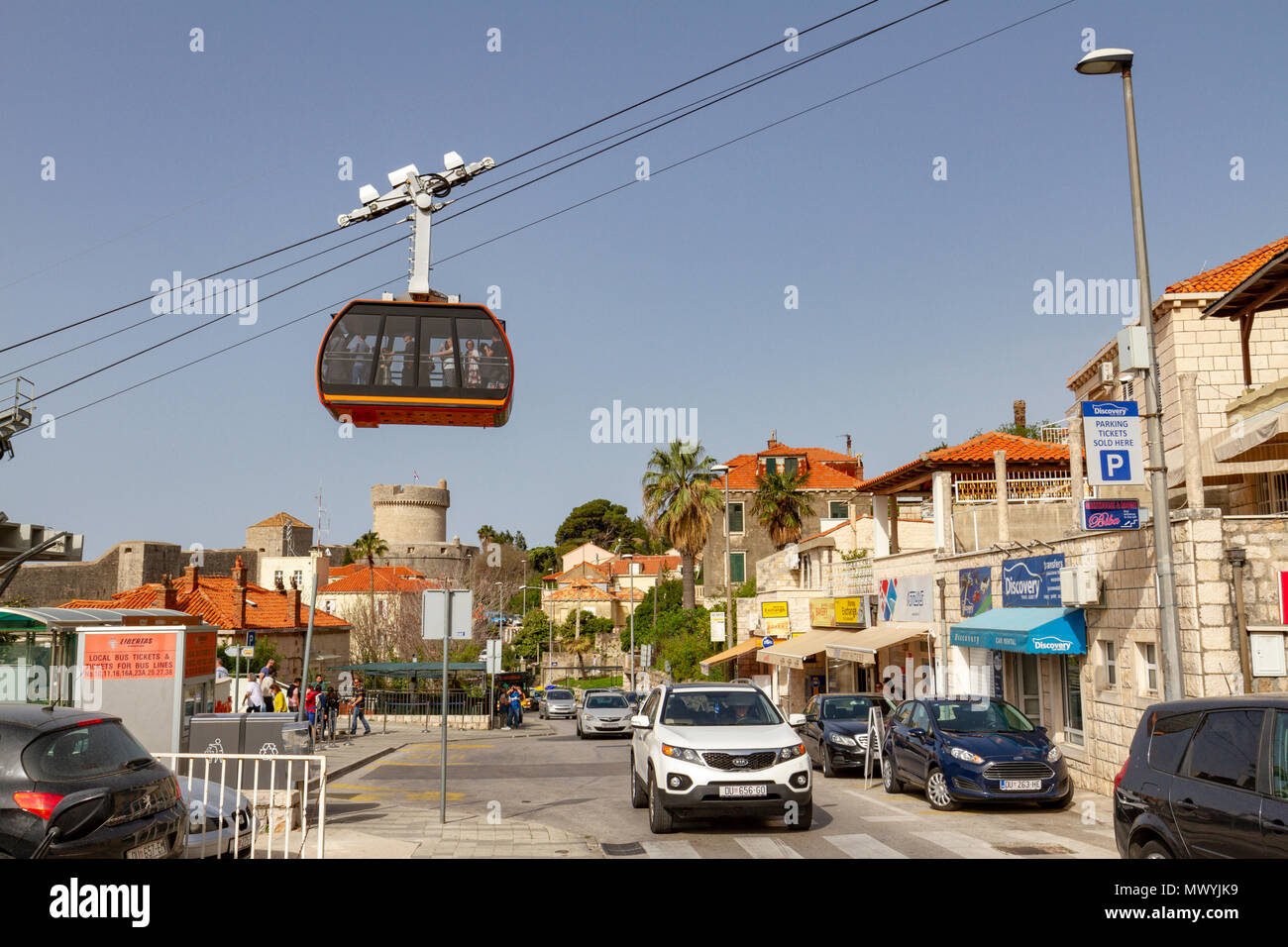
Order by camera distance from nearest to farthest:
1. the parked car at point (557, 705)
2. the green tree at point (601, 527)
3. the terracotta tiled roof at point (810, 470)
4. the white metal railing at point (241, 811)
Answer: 1. the white metal railing at point (241, 811)
2. the parked car at point (557, 705)
3. the terracotta tiled roof at point (810, 470)
4. the green tree at point (601, 527)

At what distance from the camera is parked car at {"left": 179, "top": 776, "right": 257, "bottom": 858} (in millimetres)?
8602

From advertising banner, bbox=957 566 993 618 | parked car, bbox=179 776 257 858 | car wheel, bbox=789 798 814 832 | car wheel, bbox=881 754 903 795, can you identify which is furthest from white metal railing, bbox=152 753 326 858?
advertising banner, bbox=957 566 993 618

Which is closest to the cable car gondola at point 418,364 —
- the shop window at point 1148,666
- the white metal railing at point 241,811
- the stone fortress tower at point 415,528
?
the white metal railing at point 241,811

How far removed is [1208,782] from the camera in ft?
19.9

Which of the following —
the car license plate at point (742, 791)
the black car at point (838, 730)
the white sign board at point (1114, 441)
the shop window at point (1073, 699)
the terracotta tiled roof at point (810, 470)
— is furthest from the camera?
the terracotta tiled roof at point (810, 470)

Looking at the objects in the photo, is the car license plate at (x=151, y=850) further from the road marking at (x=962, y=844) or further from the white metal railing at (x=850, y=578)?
the white metal railing at (x=850, y=578)

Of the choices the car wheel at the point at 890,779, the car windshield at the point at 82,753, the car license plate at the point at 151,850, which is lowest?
the car wheel at the point at 890,779

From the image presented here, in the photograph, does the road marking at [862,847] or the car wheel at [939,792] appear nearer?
the road marking at [862,847]

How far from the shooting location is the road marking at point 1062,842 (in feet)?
33.2

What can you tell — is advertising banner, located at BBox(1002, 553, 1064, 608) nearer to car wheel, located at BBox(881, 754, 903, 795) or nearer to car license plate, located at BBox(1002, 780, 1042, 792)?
car wheel, located at BBox(881, 754, 903, 795)

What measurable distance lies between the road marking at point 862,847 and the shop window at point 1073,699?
774cm

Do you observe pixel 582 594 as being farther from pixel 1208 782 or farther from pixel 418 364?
pixel 1208 782
